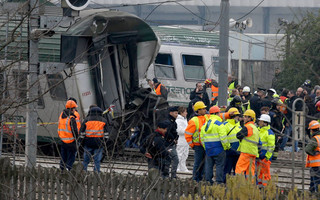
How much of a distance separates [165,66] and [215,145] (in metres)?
13.1

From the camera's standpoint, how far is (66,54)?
1564 centimetres

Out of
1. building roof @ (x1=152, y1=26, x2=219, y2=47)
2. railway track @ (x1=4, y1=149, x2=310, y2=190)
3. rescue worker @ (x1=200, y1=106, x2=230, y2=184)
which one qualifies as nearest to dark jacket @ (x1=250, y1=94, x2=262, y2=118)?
railway track @ (x1=4, y1=149, x2=310, y2=190)

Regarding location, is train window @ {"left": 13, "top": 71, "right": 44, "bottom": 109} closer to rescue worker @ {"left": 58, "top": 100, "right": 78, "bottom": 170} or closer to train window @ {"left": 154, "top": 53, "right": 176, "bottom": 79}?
rescue worker @ {"left": 58, "top": 100, "right": 78, "bottom": 170}

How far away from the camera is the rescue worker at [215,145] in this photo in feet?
46.8

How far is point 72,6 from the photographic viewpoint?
1018cm

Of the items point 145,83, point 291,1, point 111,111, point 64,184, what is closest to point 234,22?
point 145,83

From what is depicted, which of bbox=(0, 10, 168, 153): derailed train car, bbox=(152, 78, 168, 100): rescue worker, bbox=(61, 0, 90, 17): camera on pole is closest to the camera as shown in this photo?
bbox=(61, 0, 90, 17): camera on pole

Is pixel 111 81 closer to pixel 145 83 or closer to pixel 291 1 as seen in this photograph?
pixel 145 83

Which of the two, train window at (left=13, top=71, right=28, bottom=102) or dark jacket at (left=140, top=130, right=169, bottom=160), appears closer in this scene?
train window at (left=13, top=71, right=28, bottom=102)

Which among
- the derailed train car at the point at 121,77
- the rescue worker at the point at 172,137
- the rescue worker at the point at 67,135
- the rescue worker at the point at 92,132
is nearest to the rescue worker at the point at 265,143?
the rescue worker at the point at 172,137

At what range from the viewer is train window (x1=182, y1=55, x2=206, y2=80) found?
27719 millimetres

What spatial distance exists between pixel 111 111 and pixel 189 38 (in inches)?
410

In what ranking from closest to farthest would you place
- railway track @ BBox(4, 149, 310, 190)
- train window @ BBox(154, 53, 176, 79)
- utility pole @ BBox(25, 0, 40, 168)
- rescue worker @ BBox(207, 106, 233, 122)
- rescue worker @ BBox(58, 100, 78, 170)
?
1. utility pole @ BBox(25, 0, 40, 168)
2. rescue worker @ BBox(207, 106, 233, 122)
3. rescue worker @ BBox(58, 100, 78, 170)
4. railway track @ BBox(4, 149, 310, 190)
5. train window @ BBox(154, 53, 176, 79)

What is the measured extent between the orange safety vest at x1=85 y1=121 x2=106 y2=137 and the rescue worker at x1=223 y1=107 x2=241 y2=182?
2.59m
